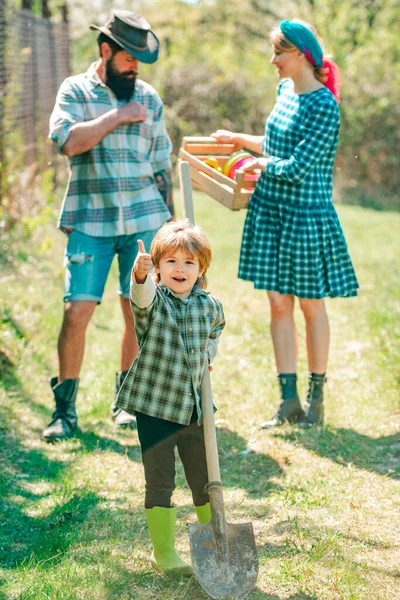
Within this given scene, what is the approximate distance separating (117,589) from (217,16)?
76.4 ft

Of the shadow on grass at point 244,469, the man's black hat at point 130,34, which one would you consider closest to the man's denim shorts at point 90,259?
the man's black hat at point 130,34

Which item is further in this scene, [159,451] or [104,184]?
[104,184]

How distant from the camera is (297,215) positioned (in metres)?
4.36

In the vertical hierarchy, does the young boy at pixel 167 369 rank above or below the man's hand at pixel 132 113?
below

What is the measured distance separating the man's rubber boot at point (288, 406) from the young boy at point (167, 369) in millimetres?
1566

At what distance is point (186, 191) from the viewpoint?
11.0ft

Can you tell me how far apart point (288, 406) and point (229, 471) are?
0.64m

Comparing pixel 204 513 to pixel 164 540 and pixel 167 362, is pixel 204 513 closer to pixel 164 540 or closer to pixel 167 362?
pixel 164 540

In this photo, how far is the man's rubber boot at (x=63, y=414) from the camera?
4.36 metres

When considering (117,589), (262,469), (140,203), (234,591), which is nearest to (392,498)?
(262,469)

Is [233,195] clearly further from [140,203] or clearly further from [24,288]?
[24,288]

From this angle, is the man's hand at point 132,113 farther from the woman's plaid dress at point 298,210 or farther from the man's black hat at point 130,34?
the woman's plaid dress at point 298,210

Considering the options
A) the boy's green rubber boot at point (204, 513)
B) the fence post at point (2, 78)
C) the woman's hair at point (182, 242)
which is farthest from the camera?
the fence post at point (2, 78)

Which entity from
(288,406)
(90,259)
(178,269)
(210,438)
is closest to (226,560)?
(210,438)
